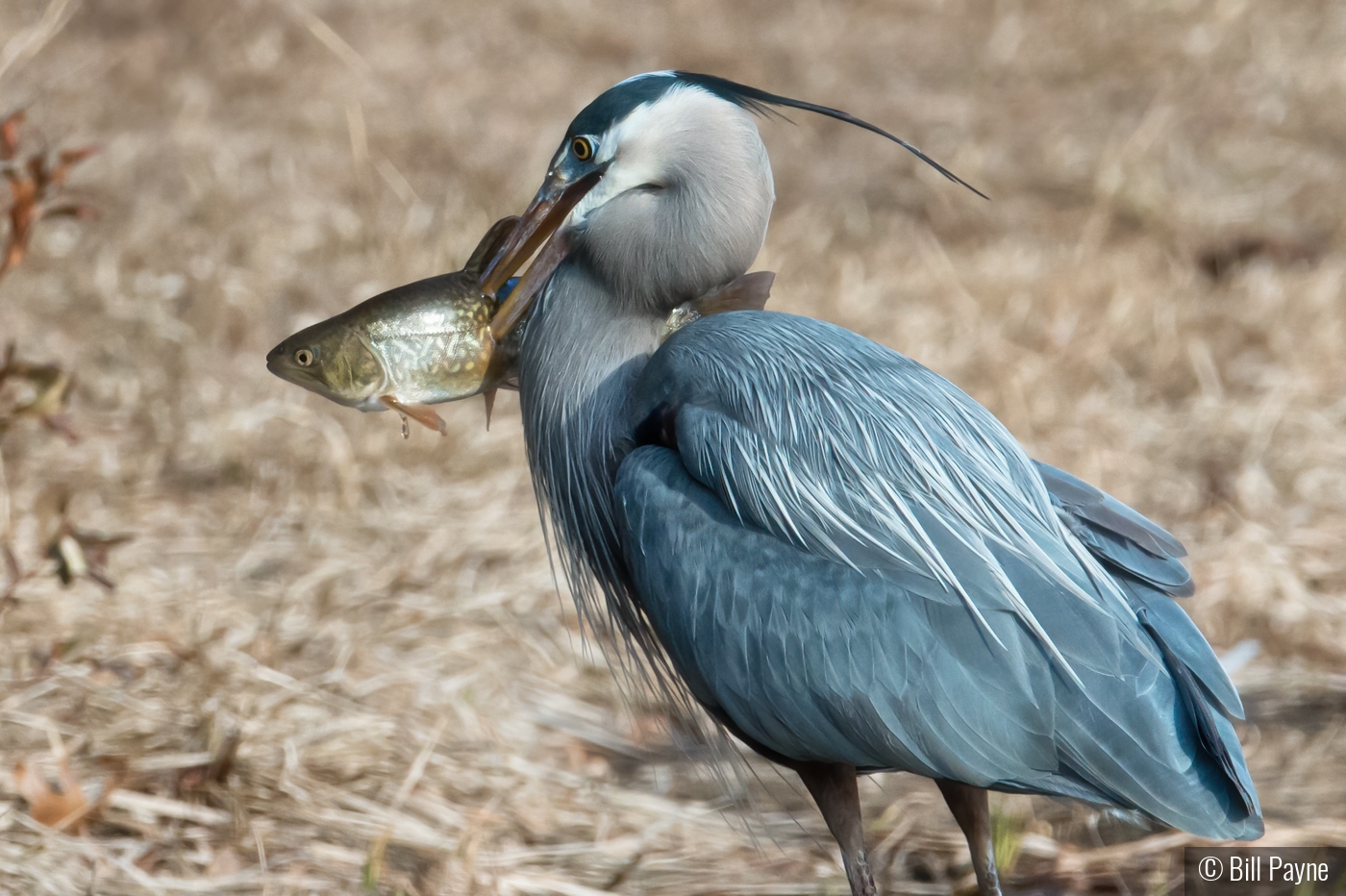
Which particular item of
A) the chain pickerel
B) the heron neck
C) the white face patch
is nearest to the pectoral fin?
the chain pickerel

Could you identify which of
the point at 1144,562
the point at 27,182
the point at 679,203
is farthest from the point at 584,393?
the point at 27,182

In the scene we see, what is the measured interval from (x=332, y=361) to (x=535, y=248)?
1.48 ft

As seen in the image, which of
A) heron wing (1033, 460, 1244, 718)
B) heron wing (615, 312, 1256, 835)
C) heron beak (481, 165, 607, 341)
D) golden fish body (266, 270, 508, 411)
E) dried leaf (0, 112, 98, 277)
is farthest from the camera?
dried leaf (0, 112, 98, 277)

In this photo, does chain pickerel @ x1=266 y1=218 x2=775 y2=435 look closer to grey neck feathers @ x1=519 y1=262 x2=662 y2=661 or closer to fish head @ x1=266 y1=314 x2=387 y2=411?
fish head @ x1=266 y1=314 x2=387 y2=411

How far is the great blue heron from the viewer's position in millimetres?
2262

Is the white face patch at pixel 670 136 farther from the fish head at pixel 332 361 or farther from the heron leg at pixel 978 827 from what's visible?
the heron leg at pixel 978 827

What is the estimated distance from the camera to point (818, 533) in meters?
2.34

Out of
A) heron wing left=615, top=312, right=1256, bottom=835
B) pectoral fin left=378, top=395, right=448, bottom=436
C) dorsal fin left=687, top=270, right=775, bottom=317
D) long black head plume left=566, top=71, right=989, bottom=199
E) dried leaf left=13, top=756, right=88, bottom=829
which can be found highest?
long black head plume left=566, top=71, right=989, bottom=199

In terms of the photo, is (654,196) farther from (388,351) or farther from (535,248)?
(388,351)

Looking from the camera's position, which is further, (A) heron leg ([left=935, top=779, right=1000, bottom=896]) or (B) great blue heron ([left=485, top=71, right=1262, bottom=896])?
(A) heron leg ([left=935, top=779, right=1000, bottom=896])

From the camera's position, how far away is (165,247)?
582 cm

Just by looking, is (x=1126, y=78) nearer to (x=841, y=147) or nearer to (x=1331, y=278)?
Answer: (x=841, y=147)

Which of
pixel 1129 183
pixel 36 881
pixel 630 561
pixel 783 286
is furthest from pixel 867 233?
pixel 36 881

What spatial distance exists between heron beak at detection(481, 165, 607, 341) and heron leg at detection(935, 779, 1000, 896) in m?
1.19
